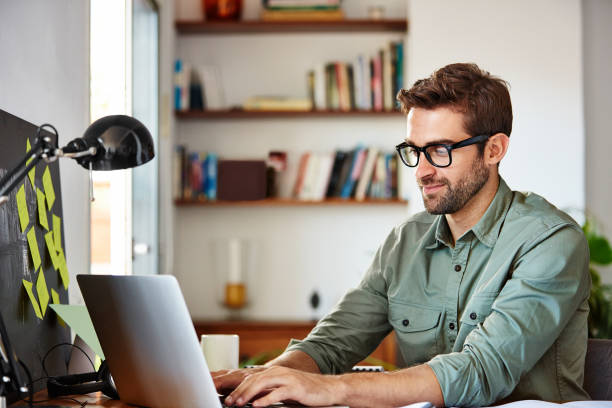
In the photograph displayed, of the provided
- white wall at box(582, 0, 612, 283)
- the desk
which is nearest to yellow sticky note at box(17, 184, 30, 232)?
the desk

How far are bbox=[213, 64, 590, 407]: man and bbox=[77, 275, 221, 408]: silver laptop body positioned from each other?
19 centimetres

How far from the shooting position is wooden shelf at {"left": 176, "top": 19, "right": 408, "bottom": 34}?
4.05 meters

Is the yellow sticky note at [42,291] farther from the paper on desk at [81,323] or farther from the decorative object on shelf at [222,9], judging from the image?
the decorative object on shelf at [222,9]

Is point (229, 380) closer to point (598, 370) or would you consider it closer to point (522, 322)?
point (522, 322)

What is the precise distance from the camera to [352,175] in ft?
13.3

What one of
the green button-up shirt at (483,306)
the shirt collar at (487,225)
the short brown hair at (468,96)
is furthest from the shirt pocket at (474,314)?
the short brown hair at (468,96)

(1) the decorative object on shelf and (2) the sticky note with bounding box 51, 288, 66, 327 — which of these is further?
(1) the decorative object on shelf

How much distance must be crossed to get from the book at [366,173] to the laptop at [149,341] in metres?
2.84

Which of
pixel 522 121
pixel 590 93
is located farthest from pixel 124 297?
pixel 590 93

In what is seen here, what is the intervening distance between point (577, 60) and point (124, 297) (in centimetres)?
345

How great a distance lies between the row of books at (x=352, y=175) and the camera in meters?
4.05

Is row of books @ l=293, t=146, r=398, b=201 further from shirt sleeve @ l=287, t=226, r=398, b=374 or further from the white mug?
the white mug

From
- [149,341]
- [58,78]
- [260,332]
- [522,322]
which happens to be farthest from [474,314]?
[260,332]

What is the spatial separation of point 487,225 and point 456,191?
10 centimetres
